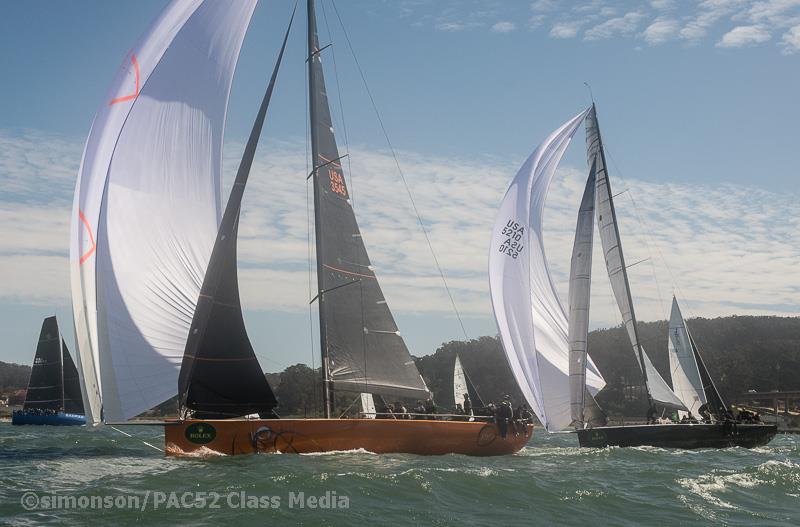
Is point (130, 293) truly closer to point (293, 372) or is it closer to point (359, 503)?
point (359, 503)

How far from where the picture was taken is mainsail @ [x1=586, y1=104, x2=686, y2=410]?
1200 inches

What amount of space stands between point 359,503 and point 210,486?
2817 millimetres

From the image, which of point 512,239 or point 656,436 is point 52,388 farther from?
point 656,436

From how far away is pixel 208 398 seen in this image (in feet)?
62.5

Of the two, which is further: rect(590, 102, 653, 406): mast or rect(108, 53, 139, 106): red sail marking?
rect(590, 102, 653, 406): mast

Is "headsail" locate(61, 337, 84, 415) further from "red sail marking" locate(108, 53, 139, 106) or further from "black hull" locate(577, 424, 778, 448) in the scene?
"red sail marking" locate(108, 53, 139, 106)

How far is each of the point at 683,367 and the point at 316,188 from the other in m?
17.3

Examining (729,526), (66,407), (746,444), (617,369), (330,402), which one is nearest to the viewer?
(729,526)

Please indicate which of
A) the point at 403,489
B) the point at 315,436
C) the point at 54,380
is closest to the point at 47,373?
the point at 54,380

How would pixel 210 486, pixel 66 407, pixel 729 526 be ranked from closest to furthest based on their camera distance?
1. pixel 729 526
2. pixel 210 486
3. pixel 66 407

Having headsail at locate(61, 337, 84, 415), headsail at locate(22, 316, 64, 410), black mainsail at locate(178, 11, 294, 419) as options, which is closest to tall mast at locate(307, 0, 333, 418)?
black mainsail at locate(178, 11, 294, 419)

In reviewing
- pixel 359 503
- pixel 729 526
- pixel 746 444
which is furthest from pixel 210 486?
pixel 746 444

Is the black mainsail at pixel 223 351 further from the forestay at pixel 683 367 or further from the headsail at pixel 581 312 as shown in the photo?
the forestay at pixel 683 367

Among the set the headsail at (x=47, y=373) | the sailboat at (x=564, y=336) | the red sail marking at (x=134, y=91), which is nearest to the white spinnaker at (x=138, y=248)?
the red sail marking at (x=134, y=91)
